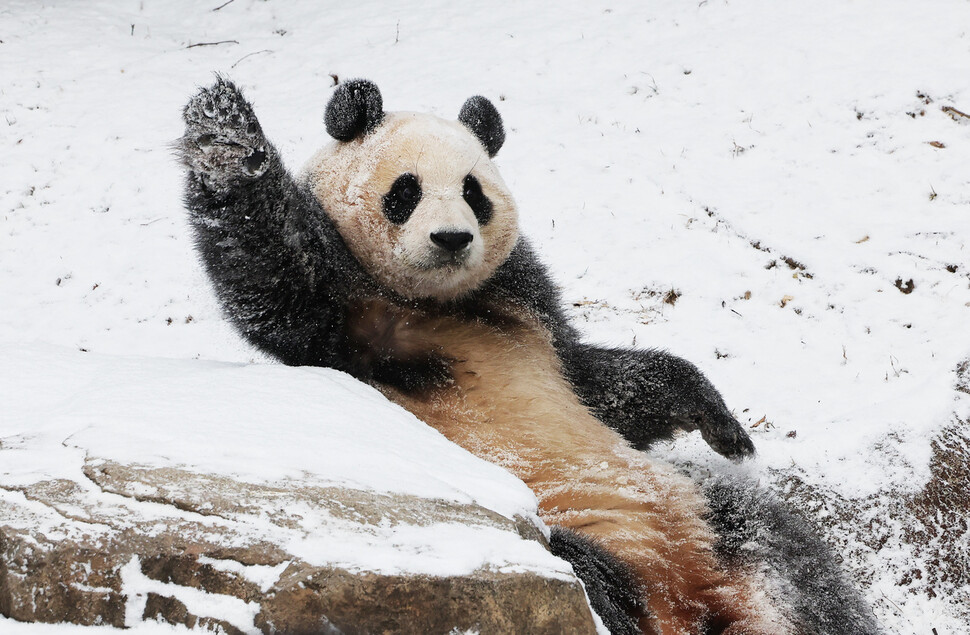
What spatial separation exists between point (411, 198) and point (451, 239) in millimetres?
346

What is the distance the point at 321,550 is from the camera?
1.71 meters

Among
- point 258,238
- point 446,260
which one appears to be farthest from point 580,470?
point 258,238

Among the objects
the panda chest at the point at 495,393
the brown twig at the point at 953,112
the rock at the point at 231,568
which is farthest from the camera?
the brown twig at the point at 953,112

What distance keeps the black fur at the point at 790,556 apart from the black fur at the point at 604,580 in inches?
25.0

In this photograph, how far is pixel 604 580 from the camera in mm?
2602

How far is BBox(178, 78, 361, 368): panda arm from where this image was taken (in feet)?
9.38

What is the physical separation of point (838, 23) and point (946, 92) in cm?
193

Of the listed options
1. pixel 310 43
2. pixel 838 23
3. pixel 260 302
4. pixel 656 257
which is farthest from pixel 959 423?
pixel 310 43

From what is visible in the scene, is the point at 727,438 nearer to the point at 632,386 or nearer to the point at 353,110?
the point at 632,386

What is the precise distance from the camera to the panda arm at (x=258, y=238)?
2.86m

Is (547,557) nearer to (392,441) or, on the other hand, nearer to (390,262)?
(392,441)

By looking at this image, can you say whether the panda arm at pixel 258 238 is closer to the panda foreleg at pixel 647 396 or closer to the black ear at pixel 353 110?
the black ear at pixel 353 110

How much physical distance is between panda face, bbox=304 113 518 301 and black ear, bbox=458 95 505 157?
1.13 feet

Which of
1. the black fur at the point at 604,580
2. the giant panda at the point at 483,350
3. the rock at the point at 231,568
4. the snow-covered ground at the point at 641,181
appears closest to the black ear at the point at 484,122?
the giant panda at the point at 483,350
